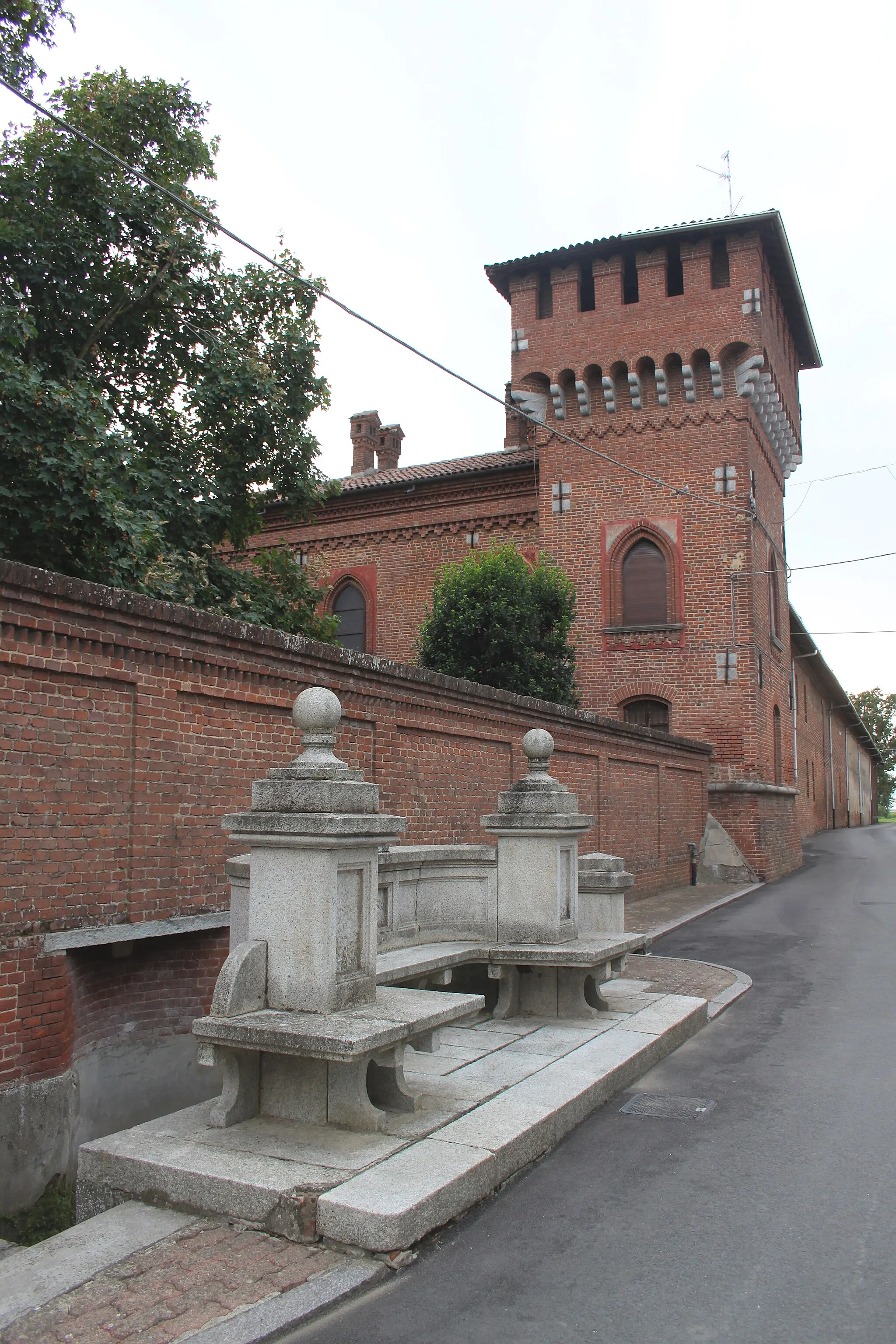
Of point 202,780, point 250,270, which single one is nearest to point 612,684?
point 250,270

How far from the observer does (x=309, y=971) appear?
4.66 metres

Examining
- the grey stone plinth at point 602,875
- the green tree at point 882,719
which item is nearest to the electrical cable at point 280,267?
the grey stone plinth at point 602,875

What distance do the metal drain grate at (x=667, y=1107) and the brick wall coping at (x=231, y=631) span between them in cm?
450

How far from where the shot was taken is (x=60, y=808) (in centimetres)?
644

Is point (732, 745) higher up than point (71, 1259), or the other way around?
point (732, 745)

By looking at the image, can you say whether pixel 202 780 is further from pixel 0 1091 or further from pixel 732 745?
pixel 732 745

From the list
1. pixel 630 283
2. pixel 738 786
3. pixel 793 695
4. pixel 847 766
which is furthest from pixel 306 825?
pixel 847 766

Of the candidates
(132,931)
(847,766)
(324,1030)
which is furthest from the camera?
(847,766)

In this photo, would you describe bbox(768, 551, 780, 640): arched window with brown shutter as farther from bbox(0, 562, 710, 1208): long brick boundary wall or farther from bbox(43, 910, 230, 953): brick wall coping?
bbox(43, 910, 230, 953): brick wall coping

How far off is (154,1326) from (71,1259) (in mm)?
605

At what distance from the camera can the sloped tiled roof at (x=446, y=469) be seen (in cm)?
2369

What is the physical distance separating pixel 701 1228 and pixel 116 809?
4.51m

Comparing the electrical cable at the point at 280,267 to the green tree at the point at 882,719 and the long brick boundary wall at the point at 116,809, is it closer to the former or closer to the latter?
the long brick boundary wall at the point at 116,809

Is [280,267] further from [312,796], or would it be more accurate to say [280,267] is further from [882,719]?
[882,719]
